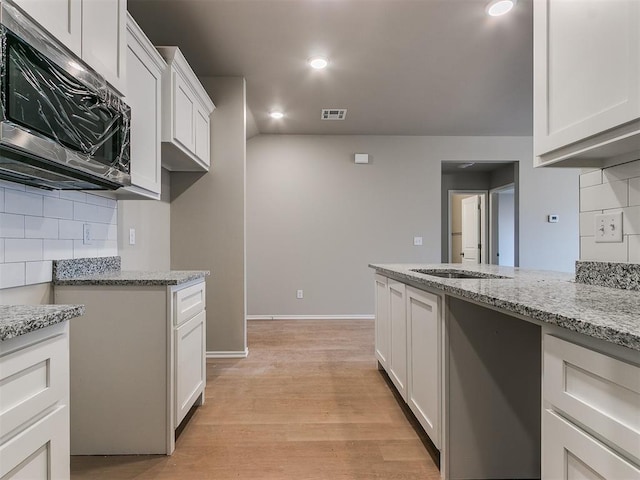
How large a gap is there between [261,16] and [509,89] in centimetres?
255

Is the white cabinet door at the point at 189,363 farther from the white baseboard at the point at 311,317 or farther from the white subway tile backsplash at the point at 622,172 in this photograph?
the white baseboard at the point at 311,317

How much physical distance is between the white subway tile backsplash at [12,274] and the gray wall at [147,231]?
0.83 metres

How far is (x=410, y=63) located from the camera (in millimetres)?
2959

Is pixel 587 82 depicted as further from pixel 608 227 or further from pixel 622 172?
pixel 608 227

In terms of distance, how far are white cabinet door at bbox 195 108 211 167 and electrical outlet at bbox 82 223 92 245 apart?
1.09m

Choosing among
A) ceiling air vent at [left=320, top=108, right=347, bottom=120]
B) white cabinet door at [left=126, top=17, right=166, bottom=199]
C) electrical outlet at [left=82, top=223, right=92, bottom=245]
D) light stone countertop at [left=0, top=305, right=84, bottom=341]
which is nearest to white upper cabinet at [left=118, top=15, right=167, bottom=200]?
white cabinet door at [left=126, top=17, right=166, bottom=199]

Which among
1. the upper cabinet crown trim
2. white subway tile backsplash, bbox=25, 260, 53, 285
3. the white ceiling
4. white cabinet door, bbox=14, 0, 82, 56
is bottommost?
white subway tile backsplash, bbox=25, 260, 53, 285

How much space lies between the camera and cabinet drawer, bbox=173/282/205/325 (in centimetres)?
173

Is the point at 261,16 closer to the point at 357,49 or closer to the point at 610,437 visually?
the point at 357,49

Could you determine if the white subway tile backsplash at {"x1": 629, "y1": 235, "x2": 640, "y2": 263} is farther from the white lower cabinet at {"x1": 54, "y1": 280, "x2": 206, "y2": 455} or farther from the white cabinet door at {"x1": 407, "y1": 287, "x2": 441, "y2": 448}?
the white lower cabinet at {"x1": 54, "y1": 280, "x2": 206, "y2": 455}

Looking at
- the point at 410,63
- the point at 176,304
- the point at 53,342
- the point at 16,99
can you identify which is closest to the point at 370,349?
the point at 176,304

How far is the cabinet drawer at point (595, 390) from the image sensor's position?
25.0 inches

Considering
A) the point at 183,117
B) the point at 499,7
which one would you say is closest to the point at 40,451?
the point at 183,117

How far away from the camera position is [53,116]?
3.75ft
